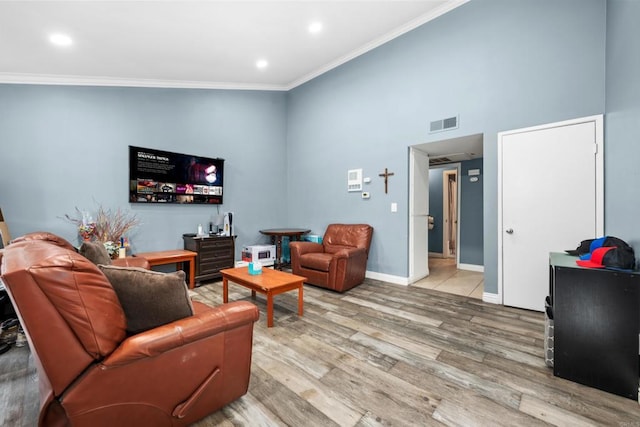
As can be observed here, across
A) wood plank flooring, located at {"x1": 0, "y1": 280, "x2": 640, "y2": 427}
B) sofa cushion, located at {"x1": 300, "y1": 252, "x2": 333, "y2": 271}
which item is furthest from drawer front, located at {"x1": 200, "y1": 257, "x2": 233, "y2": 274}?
wood plank flooring, located at {"x1": 0, "y1": 280, "x2": 640, "y2": 427}

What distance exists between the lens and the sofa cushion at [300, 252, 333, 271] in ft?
12.2

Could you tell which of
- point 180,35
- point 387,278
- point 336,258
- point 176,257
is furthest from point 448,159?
point 176,257

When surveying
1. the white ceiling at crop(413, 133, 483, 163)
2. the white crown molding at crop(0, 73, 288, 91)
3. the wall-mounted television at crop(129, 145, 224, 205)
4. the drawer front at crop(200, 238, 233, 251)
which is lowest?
the drawer front at crop(200, 238, 233, 251)

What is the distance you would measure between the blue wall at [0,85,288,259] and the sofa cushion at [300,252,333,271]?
1.68 m

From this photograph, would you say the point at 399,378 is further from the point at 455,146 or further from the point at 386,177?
the point at 455,146

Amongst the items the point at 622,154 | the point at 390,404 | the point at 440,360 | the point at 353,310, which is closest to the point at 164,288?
the point at 390,404

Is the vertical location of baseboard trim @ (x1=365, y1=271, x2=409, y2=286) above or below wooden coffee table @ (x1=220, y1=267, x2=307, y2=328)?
below

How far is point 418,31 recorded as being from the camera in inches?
151

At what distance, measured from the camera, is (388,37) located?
4.09m

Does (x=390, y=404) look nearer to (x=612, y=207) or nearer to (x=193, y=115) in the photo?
(x=612, y=207)

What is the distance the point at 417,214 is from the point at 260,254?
2.78 metres

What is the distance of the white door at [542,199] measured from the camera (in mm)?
2682

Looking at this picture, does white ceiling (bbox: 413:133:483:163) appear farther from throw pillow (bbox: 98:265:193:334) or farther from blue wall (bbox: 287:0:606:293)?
throw pillow (bbox: 98:265:193:334)

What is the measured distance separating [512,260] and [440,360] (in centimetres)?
180
